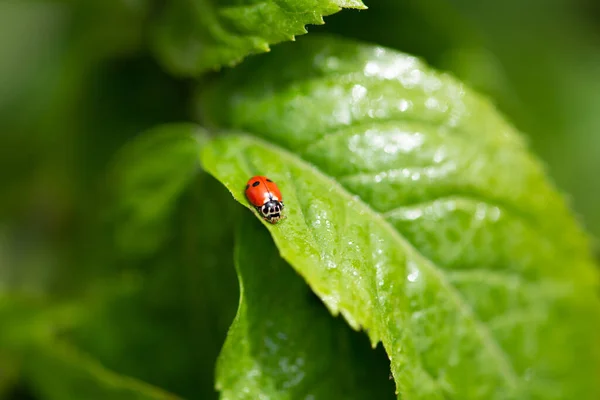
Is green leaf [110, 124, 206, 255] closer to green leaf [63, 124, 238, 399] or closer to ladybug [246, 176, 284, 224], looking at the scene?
green leaf [63, 124, 238, 399]

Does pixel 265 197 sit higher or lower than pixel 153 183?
higher

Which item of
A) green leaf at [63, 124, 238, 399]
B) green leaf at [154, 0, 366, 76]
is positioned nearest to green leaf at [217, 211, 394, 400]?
green leaf at [63, 124, 238, 399]

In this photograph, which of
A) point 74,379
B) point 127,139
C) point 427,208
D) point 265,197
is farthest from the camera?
point 127,139

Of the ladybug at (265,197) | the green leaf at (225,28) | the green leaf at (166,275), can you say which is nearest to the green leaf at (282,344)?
the ladybug at (265,197)

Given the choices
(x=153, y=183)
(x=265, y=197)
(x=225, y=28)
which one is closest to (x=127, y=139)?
(x=153, y=183)

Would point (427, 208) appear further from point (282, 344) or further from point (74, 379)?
point (74, 379)

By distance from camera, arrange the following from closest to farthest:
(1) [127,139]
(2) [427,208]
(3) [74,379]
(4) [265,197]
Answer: (4) [265,197] < (2) [427,208] < (3) [74,379] < (1) [127,139]

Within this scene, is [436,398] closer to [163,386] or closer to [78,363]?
[163,386]

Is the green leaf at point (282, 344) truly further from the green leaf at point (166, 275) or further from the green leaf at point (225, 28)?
the green leaf at point (225, 28)
